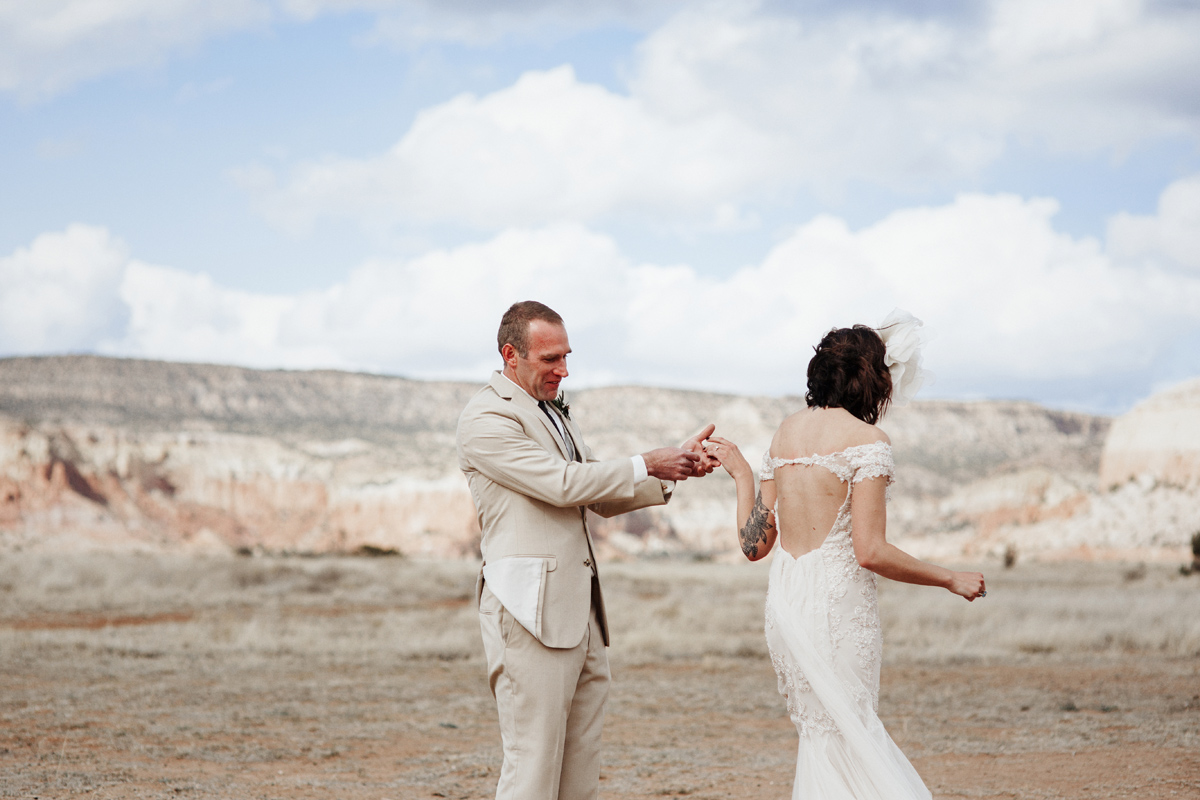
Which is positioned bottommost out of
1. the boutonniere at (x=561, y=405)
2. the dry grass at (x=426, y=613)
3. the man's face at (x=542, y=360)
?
the dry grass at (x=426, y=613)

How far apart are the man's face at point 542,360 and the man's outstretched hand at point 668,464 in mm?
466

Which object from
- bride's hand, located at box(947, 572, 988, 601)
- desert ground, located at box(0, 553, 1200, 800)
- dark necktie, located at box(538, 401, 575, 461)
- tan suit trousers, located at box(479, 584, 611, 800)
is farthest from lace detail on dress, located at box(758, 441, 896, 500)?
desert ground, located at box(0, 553, 1200, 800)

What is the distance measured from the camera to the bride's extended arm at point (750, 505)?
163 inches

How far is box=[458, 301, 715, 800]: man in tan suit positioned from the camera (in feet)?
12.6

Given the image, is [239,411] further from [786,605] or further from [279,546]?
[786,605]

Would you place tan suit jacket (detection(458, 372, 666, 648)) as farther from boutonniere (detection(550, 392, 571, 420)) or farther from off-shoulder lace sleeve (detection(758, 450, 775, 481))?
off-shoulder lace sleeve (detection(758, 450, 775, 481))

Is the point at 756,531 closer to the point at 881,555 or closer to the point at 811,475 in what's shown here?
the point at 811,475

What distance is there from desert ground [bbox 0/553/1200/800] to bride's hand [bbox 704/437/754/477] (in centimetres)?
331

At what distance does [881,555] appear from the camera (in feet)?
12.0

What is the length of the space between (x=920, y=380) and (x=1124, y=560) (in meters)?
52.5

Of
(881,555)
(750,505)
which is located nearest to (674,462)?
(750,505)

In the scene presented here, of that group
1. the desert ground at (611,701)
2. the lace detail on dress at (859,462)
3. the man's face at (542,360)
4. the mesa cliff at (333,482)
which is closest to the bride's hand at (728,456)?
the lace detail on dress at (859,462)

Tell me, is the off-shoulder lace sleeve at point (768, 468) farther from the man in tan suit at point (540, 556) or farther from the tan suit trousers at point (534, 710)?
the tan suit trousers at point (534, 710)

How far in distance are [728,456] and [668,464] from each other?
1.25 ft
